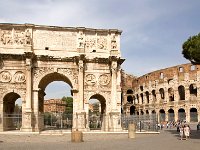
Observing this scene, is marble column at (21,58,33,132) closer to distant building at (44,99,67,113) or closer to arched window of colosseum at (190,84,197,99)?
arched window of colosseum at (190,84,197,99)

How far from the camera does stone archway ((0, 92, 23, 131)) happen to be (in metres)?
22.9

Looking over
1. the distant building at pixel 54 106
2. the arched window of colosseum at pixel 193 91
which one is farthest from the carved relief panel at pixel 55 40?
the distant building at pixel 54 106

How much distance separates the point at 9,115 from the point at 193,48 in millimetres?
13659

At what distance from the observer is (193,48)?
18797mm

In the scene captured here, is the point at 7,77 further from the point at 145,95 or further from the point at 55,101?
the point at 55,101

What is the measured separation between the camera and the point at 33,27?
933 inches

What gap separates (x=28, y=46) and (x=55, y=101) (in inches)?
1747

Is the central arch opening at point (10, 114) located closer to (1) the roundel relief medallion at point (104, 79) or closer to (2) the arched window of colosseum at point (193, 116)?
(1) the roundel relief medallion at point (104, 79)

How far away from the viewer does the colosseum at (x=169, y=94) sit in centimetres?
4134

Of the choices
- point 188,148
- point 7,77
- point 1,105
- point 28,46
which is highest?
point 28,46

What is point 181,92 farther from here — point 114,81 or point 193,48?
point 193,48

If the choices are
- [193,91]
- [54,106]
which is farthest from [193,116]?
[54,106]

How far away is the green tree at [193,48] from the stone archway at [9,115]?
1131 cm

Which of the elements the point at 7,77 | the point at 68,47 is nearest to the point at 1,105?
the point at 7,77
